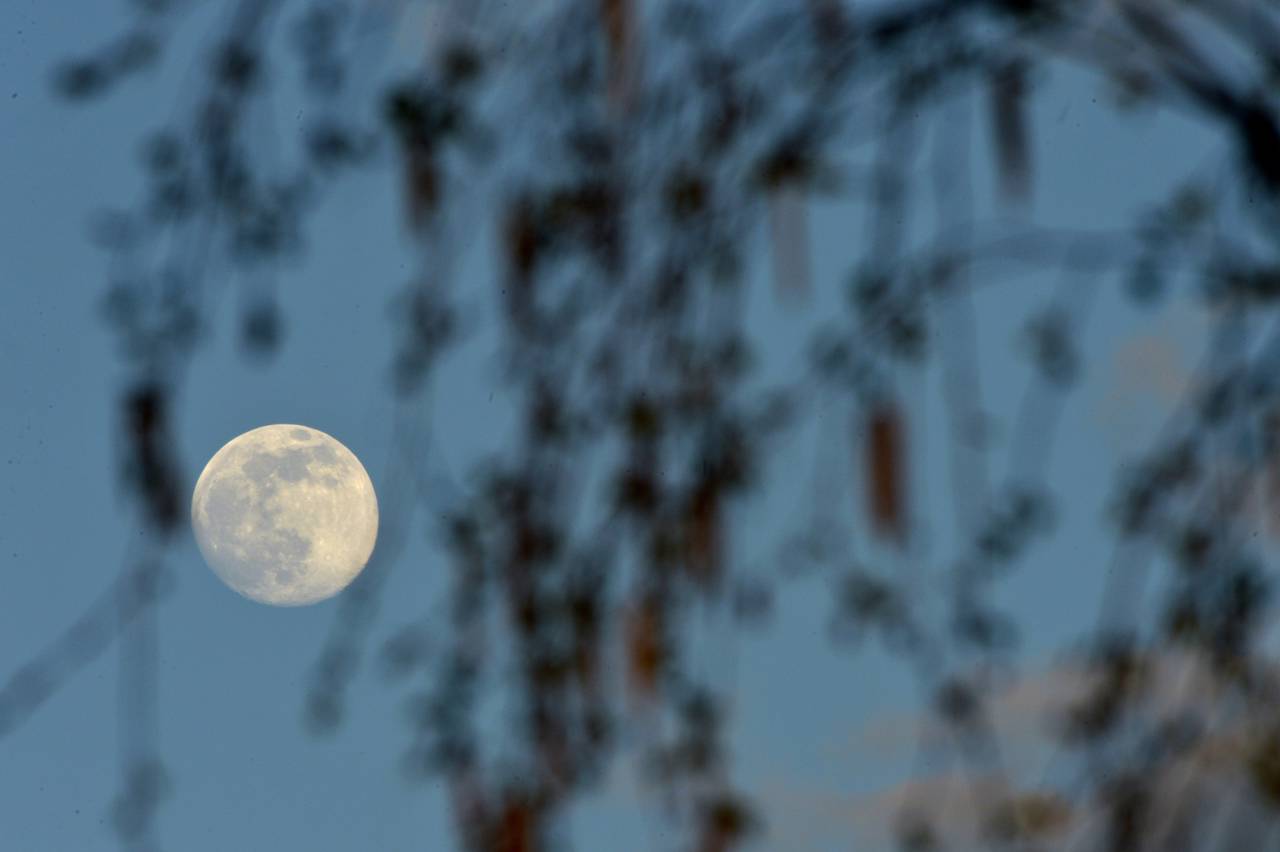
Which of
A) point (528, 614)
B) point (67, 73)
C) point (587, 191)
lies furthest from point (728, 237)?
point (67, 73)

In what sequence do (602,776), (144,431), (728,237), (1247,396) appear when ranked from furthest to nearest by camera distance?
(1247,396) → (728,237) → (602,776) → (144,431)

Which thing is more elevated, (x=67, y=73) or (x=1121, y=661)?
(x=67, y=73)

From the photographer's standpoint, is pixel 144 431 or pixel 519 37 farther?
pixel 519 37

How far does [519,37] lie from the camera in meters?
2.64

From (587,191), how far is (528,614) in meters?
0.59

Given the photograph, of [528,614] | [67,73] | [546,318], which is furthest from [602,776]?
[67,73]

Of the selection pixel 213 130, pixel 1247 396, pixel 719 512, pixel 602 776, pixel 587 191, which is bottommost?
pixel 602 776

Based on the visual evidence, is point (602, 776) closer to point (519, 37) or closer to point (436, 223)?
point (436, 223)

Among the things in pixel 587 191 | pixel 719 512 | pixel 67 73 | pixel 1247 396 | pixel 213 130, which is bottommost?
pixel 719 512

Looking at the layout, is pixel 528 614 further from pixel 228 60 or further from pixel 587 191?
pixel 228 60

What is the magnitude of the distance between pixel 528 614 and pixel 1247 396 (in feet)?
3.69

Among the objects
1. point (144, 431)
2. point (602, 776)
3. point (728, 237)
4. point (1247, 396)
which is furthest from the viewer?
point (1247, 396)

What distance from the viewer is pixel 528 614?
2.24 meters

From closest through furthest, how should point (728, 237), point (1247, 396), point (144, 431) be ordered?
1. point (144, 431)
2. point (728, 237)
3. point (1247, 396)
